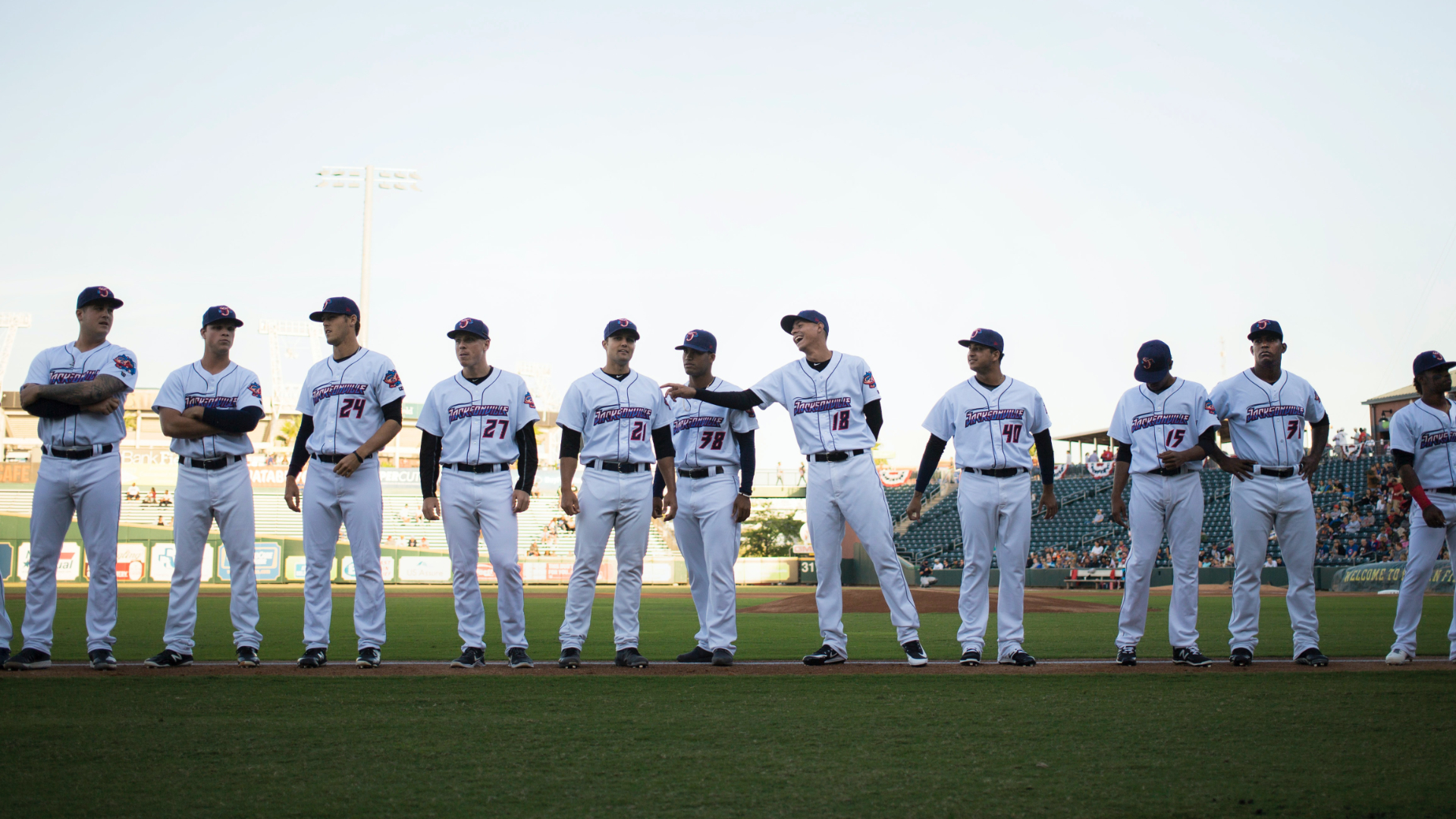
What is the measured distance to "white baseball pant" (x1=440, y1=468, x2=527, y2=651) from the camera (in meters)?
5.94

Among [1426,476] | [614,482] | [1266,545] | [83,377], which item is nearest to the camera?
[83,377]

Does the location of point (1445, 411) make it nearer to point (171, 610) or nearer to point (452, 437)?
point (452, 437)

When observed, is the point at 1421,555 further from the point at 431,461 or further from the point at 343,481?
the point at 343,481

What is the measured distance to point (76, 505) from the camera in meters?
5.86

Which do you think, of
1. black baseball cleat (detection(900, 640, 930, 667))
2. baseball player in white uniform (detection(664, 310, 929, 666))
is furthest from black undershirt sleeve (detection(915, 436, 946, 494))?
black baseball cleat (detection(900, 640, 930, 667))

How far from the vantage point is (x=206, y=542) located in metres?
5.87

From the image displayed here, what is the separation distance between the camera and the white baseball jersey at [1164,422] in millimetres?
6316

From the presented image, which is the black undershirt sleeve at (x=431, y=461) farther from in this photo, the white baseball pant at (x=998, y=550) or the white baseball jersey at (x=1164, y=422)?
the white baseball jersey at (x=1164, y=422)

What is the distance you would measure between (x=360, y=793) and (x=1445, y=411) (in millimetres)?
6998

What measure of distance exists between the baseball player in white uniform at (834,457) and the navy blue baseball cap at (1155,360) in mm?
1704

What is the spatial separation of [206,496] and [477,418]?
1548 mm

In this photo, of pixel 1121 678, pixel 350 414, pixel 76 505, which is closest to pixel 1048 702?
pixel 1121 678

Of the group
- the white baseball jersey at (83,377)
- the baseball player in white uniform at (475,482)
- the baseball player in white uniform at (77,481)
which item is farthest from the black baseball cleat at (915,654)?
the white baseball jersey at (83,377)

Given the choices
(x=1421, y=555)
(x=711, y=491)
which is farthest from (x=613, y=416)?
(x=1421, y=555)
